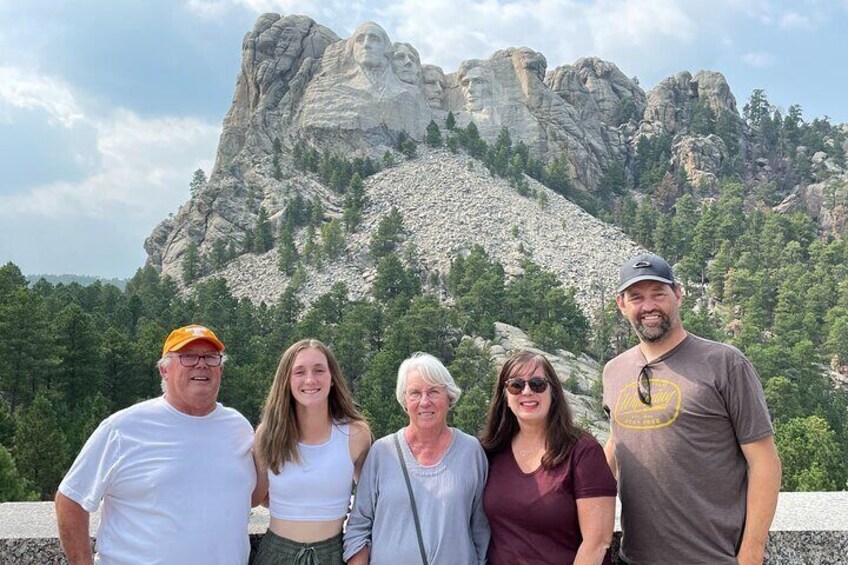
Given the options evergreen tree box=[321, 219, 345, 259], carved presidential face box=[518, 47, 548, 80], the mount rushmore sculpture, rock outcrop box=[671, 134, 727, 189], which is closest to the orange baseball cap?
evergreen tree box=[321, 219, 345, 259]

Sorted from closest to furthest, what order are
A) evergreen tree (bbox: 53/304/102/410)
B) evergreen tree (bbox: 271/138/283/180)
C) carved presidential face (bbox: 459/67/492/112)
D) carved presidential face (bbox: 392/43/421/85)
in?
evergreen tree (bbox: 53/304/102/410) < evergreen tree (bbox: 271/138/283/180) < carved presidential face (bbox: 392/43/421/85) < carved presidential face (bbox: 459/67/492/112)

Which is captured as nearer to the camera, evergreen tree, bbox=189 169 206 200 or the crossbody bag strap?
the crossbody bag strap

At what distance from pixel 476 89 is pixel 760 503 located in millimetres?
147727

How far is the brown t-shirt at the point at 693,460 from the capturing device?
4.22 meters

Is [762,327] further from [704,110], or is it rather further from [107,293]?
[704,110]

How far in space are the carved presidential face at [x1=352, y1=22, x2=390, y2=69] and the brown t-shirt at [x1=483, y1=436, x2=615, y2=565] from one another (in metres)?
135

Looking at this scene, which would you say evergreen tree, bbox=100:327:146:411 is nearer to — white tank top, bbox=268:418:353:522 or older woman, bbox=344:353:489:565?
white tank top, bbox=268:418:353:522

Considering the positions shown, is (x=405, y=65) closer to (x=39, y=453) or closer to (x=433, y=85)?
(x=433, y=85)

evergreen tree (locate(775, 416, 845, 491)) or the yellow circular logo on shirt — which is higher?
the yellow circular logo on shirt

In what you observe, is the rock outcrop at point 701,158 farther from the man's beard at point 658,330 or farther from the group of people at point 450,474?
the group of people at point 450,474

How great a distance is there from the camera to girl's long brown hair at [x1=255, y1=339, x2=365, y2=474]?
14.7 feet

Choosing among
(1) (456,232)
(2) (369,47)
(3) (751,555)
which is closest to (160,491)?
(3) (751,555)

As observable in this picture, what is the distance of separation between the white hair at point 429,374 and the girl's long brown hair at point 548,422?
0.92 feet

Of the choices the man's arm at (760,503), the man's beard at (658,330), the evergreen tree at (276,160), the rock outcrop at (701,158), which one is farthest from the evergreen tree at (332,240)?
the man's arm at (760,503)
